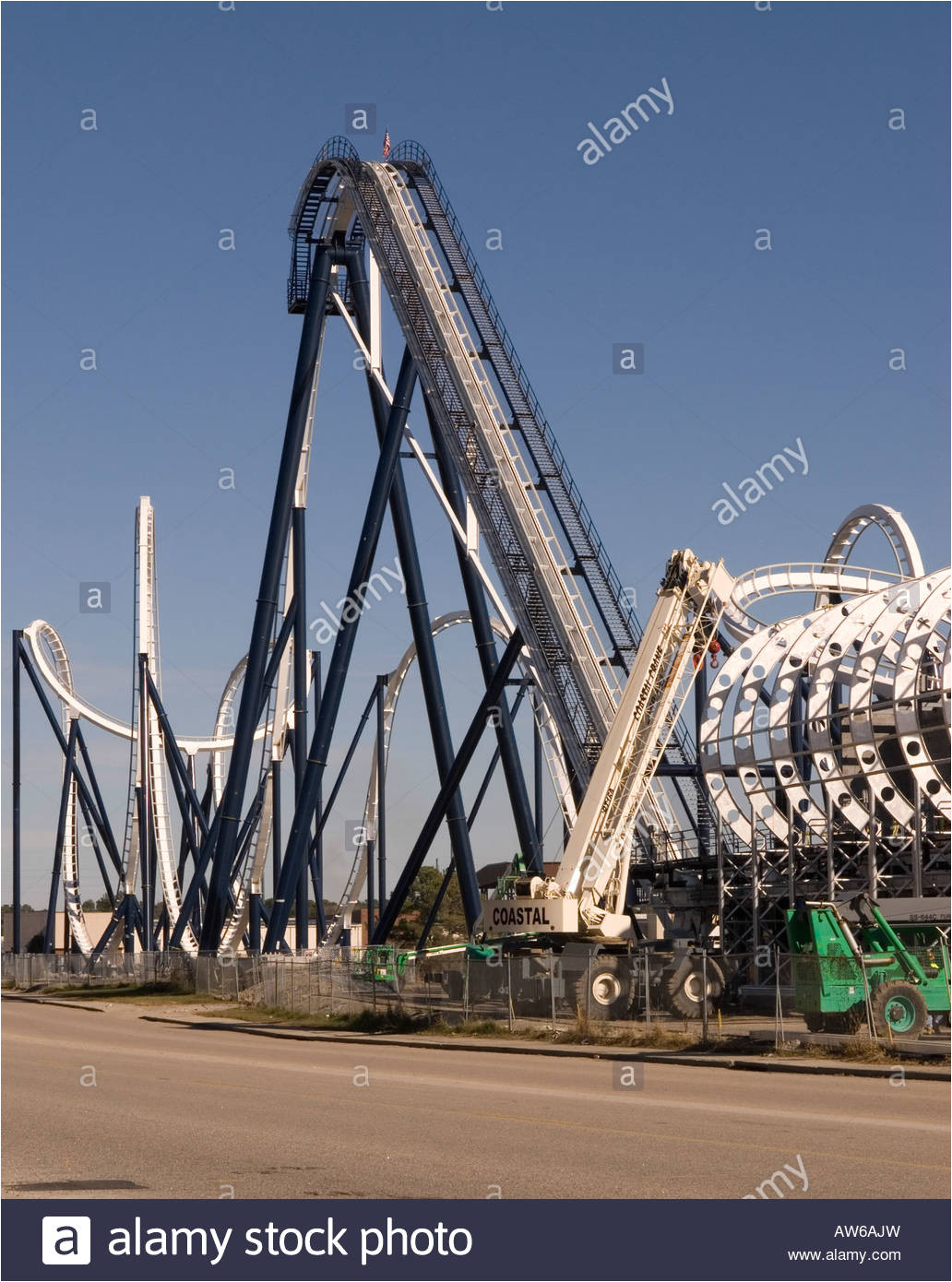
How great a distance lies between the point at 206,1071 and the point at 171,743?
115 feet

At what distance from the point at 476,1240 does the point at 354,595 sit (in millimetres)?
28035

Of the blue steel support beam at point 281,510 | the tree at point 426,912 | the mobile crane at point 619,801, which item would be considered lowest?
the tree at point 426,912

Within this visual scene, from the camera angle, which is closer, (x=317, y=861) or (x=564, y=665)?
(x=564, y=665)

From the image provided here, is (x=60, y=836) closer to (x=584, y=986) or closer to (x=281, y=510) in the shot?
(x=281, y=510)

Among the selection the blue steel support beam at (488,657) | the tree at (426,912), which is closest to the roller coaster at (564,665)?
the blue steel support beam at (488,657)

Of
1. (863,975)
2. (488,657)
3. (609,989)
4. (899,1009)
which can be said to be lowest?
(609,989)

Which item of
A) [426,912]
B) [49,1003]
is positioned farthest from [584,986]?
[426,912]

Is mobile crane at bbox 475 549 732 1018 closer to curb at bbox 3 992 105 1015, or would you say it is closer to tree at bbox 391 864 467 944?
curb at bbox 3 992 105 1015

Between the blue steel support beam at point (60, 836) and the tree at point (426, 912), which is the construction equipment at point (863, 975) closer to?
the blue steel support beam at point (60, 836)

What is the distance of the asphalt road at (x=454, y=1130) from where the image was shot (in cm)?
1004

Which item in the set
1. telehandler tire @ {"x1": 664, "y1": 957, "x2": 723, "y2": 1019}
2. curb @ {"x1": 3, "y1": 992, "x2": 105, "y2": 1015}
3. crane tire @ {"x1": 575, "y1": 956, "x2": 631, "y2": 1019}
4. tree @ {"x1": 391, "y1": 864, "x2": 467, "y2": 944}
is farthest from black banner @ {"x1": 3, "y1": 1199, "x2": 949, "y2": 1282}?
tree @ {"x1": 391, "y1": 864, "x2": 467, "y2": 944}

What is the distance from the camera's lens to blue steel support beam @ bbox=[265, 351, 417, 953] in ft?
118

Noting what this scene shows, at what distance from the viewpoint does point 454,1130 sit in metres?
12.9

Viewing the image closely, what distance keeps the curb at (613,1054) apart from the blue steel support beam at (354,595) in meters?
7.77
